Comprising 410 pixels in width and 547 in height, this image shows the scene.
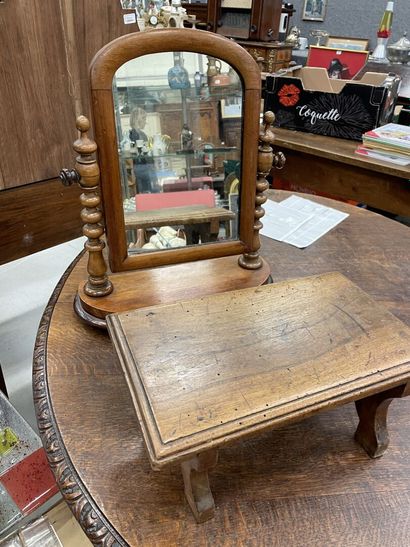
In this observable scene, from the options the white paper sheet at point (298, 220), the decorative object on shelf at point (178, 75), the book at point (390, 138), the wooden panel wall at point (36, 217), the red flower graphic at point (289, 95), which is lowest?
the wooden panel wall at point (36, 217)

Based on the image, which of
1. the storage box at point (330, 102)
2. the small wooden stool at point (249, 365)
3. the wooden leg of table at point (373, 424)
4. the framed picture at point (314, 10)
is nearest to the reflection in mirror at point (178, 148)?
the small wooden stool at point (249, 365)

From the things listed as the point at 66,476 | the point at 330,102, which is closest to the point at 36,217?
the point at 66,476

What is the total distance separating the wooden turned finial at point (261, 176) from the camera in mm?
698

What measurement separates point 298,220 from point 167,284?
1.58ft

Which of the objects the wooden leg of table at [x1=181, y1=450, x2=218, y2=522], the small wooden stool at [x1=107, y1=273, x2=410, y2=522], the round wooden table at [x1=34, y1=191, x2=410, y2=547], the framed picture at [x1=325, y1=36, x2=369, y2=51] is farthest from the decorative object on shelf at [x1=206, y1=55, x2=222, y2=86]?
the framed picture at [x1=325, y1=36, x2=369, y2=51]

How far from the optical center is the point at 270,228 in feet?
3.45

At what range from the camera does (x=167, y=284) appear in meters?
0.74

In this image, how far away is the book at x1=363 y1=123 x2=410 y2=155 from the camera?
1.43m

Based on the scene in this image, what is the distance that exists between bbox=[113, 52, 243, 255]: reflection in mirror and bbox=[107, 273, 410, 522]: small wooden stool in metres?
0.21

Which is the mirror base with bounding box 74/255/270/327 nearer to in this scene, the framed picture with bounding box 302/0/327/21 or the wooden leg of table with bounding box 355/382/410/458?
the wooden leg of table with bounding box 355/382/410/458

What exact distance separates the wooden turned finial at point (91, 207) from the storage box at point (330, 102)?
1.21m

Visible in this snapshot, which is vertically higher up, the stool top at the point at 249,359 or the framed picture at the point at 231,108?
the framed picture at the point at 231,108

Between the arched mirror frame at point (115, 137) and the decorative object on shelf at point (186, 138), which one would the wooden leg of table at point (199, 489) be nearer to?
the arched mirror frame at point (115, 137)

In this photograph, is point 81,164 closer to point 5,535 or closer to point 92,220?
point 92,220
